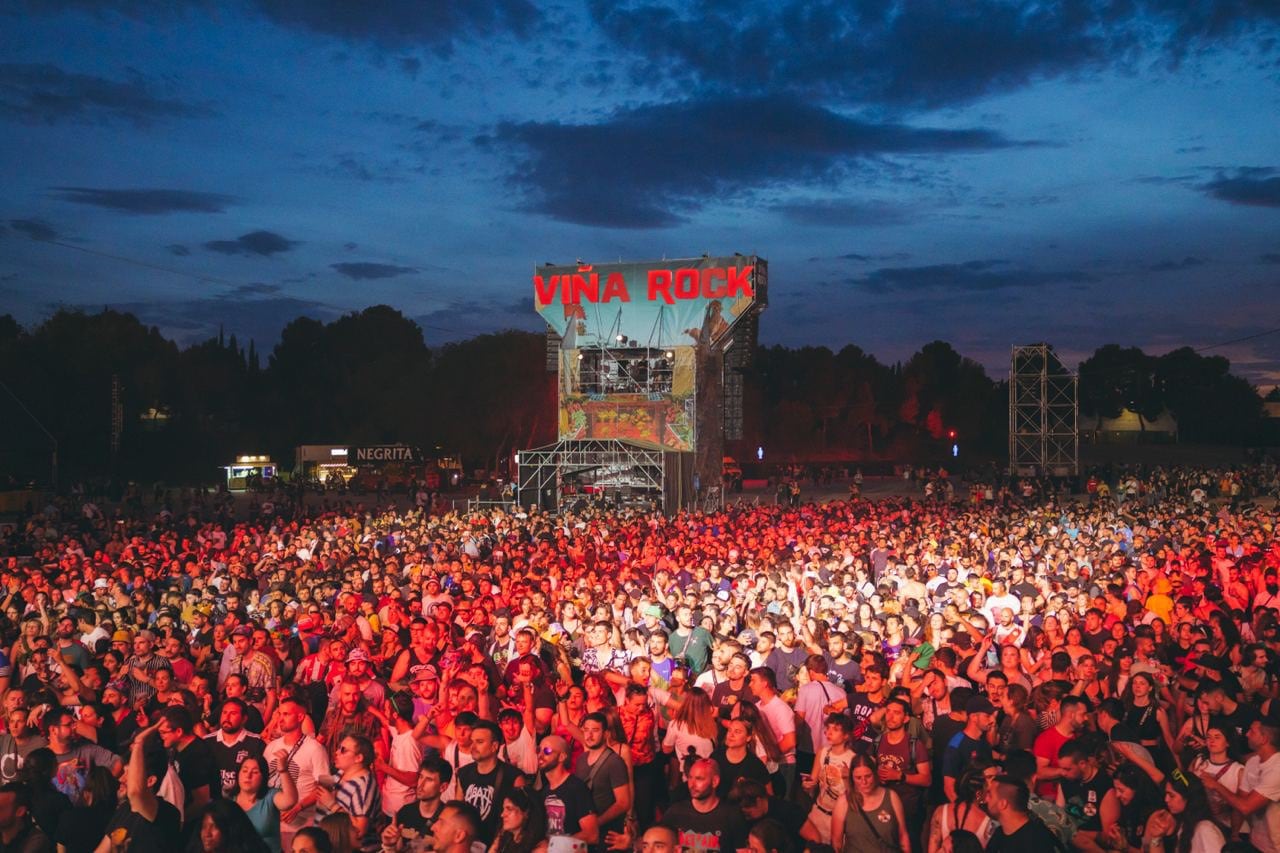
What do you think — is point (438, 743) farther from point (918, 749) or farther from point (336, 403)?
point (336, 403)

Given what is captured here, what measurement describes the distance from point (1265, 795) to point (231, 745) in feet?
16.7

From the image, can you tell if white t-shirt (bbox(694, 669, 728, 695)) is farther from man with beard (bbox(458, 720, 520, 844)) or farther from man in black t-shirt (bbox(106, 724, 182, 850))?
man in black t-shirt (bbox(106, 724, 182, 850))

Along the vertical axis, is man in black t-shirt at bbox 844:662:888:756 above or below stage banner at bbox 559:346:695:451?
below

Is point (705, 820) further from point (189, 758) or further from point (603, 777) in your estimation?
point (189, 758)

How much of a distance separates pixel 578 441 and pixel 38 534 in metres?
15.0

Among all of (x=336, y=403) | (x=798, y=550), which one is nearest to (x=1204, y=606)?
(x=798, y=550)

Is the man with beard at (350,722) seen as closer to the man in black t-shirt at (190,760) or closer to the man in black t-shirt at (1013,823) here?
the man in black t-shirt at (190,760)

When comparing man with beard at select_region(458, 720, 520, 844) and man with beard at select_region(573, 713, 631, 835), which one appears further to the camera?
man with beard at select_region(573, 713, 631, 835)

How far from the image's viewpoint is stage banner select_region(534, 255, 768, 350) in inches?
1334

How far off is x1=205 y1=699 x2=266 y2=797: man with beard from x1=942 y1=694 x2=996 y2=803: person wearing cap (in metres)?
3.70

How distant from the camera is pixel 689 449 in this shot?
3388 centimetres

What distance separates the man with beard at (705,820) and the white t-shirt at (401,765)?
161cm

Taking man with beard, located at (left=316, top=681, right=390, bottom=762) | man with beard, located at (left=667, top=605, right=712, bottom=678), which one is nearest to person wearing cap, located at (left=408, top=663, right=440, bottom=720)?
man with beard, located at (left=316, top=681, right=390, bottom=762)

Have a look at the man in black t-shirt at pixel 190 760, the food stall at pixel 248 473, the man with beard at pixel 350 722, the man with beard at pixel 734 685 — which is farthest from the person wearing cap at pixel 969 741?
the food stall at pixel 248 473
